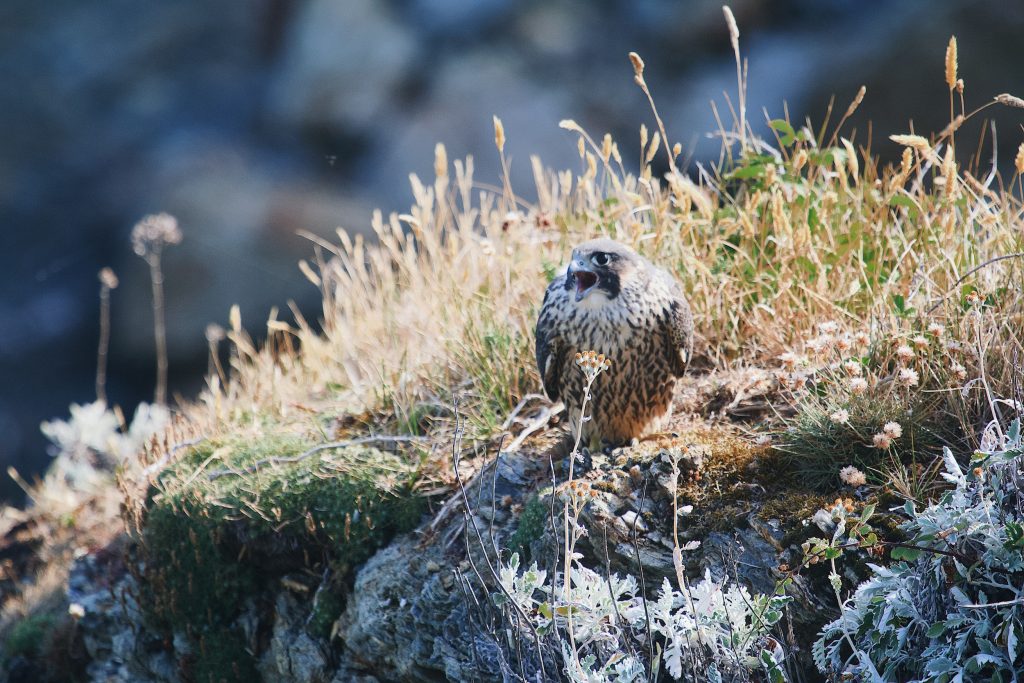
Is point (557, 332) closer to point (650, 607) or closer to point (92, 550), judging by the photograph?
point (650, 607)

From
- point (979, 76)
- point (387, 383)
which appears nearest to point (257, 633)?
point (387, 383)

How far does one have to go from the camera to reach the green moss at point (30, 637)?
A: 13.8ft

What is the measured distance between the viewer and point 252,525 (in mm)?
3402

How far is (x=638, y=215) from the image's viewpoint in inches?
159

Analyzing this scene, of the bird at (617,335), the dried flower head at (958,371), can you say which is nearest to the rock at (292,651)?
the bird at (617,335)

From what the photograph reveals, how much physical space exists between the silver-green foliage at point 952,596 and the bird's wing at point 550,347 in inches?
42.0

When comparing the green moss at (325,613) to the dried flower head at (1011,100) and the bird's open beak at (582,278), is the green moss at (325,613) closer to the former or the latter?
the bird's open beak at (582,278)

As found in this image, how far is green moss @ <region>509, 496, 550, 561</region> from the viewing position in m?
2.82

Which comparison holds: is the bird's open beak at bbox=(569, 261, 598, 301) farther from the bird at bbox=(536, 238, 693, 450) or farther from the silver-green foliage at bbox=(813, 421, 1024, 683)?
the silver-green foliage at bbox=(813, 421, 1024, 683)

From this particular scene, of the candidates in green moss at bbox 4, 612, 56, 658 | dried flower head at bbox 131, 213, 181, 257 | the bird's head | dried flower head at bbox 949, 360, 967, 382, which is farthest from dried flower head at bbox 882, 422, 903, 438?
dried flower head at bbox 131, 213, 181, 257

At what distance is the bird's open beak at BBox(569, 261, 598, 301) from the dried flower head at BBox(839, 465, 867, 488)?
0.82m

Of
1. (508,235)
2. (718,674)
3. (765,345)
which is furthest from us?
(508,235)

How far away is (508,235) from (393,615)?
4.74 feet

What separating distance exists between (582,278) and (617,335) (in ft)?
0.61
